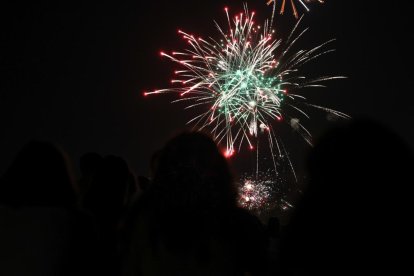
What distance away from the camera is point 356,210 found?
6.24 ft

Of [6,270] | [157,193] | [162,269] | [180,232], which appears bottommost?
[6,270]

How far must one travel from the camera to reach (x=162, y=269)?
299 cm

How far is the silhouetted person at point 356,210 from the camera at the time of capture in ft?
6.05

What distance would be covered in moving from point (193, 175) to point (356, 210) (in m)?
1.44

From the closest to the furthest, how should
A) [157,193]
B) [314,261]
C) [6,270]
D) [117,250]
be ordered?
[314,261] → [6,270] → [157,193] → [117,250]

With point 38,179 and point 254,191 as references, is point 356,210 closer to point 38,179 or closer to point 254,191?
point 38,179

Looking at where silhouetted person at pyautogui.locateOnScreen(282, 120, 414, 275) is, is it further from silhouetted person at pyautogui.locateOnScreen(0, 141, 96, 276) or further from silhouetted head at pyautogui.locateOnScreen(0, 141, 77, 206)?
silhouetted head at pyautogui.locateOnScreen(0, 141, 77, 206)

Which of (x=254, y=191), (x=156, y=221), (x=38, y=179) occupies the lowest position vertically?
(x=156, y=221)

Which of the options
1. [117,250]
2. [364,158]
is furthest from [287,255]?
[117,250]

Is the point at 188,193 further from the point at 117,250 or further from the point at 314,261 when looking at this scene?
the point at 314,261

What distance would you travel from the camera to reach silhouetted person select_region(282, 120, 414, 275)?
1843 millimetres

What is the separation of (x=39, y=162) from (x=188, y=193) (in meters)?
1.20

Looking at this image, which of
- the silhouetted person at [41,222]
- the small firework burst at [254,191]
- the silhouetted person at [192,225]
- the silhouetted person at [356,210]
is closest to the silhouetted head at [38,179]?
the silhouetted person at [41,222]

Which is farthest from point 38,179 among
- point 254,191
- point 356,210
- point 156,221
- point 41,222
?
point 254,191
